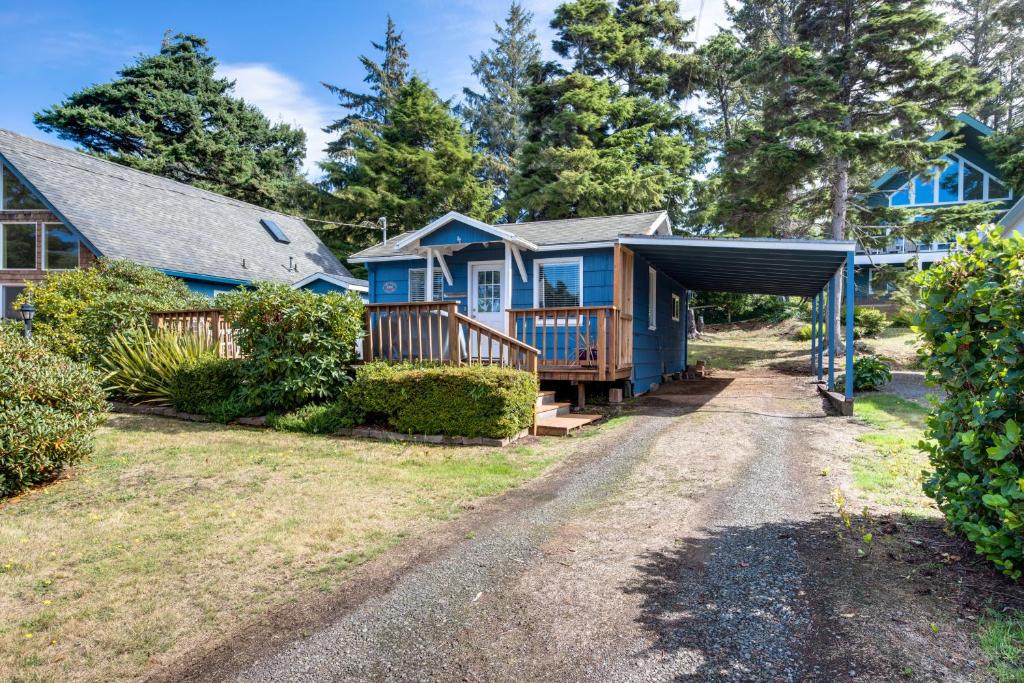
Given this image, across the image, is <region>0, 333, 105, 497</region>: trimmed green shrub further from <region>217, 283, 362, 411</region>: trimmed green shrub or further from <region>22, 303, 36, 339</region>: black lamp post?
<region>22, 303, 36, 339</region>: black lamp post

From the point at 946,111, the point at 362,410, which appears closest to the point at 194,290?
the point at 362,410

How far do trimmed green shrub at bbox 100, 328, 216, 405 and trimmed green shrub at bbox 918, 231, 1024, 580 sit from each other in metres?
9.48

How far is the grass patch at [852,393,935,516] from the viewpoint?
4.75 metres

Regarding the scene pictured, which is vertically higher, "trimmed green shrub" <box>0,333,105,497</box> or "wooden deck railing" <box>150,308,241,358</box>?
"wooden deck railing" <box>150,308,241,358</box>

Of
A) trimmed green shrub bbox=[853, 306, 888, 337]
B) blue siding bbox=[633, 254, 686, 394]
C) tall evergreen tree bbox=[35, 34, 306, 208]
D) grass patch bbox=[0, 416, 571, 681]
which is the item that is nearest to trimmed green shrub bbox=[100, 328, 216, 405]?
grass patch bbox=[0, 416, 571, 681]

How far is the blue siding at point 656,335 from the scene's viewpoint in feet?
40.0

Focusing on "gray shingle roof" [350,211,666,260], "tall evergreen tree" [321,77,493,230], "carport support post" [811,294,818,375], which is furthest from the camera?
"tall evergreen tree" [321,77,493,230]

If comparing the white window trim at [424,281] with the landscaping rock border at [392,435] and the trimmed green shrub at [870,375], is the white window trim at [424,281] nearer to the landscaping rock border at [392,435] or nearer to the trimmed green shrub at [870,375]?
the landscaping rock border at [392,435]

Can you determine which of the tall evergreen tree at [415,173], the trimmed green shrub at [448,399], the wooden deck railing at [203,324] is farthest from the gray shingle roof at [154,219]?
A: the trimmed green shrub at [448,399]

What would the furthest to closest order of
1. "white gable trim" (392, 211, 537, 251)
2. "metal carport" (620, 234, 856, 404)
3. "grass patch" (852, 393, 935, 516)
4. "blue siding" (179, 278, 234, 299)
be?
1. "blue siding" (179, 278, 234, 299)
2. "white gable trim" (392, 211, 537, 251)
3. "metal carport" (620, 234, 856, 404)
4. "grass patch" (852, 393, 935, 516)

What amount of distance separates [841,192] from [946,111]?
3.35 metres

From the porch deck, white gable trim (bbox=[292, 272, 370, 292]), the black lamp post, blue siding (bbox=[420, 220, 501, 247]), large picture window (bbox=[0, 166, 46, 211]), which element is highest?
large picture window (bbox=[0, 166, 46, 211])

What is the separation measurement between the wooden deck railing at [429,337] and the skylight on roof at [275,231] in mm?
15652

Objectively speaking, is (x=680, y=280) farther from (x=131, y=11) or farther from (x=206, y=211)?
(x=131, y=11)
